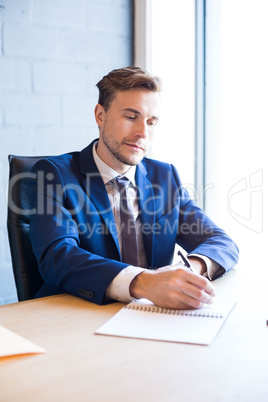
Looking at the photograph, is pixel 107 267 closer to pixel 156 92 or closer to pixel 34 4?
pixel 156 92

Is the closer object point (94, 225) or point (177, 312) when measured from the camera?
point (177, 312)

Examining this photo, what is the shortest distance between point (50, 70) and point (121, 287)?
1.40 metres

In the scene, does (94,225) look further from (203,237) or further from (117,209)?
(203,237)

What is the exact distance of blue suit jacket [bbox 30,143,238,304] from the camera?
1.20m

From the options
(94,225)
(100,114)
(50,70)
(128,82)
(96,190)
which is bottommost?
(94,225)

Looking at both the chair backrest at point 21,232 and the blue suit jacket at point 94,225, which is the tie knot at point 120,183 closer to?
the blue suit jacket at point 94,225

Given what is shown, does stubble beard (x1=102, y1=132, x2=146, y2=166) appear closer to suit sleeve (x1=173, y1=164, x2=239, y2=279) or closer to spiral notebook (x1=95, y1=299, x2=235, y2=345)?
suit sleeve (x1=173, y1=164, x2=239, y2=279)

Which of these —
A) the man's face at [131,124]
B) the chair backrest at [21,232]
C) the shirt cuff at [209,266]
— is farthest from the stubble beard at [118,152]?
the shirt cuff at [209,266]

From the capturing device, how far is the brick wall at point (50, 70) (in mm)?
2086

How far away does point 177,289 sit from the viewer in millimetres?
1060

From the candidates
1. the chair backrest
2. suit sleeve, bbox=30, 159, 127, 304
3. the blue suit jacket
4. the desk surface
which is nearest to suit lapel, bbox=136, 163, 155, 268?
the blue suit jacket

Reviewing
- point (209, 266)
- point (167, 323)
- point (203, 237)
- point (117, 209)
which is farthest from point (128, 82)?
point (167, 323)

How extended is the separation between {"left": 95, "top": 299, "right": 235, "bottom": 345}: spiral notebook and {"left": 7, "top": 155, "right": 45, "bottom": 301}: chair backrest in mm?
452

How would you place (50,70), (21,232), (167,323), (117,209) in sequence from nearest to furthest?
(167,323) → (21,232) → (117,209) → (50,70)
